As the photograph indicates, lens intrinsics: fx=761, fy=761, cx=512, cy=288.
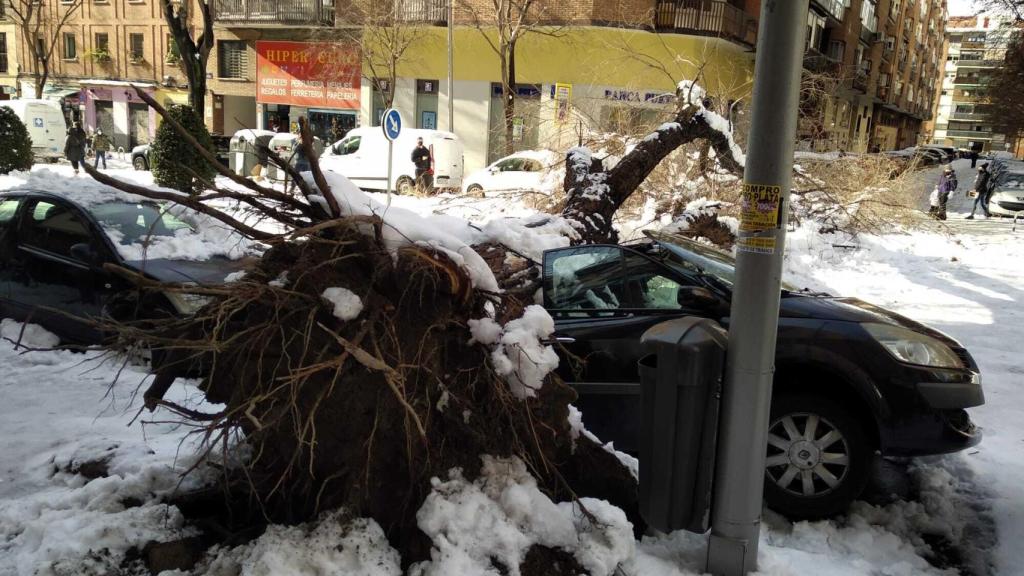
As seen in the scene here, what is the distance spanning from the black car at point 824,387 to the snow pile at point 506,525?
877mm

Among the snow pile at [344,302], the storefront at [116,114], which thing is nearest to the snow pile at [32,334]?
the snow pile at [344,302]

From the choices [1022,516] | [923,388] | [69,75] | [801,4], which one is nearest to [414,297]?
[801,4]

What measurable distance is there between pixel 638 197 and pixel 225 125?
1204 inches

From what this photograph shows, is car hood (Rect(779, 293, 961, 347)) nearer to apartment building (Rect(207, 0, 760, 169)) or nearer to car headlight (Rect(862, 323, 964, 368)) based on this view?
car headlight (Rect(862, 323, 964, 368))

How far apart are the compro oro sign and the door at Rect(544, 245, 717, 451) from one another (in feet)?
98.5

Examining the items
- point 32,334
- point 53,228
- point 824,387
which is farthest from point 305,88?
point 824,387

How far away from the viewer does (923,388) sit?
411 centimetres

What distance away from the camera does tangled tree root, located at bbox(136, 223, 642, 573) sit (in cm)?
286

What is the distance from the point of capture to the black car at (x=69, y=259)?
265 inches

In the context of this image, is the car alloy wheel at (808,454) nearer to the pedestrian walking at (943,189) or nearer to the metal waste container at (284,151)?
the metal waste container at (284,151)

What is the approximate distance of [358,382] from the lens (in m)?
2.93

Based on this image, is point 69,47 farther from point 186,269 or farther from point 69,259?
point 186,269

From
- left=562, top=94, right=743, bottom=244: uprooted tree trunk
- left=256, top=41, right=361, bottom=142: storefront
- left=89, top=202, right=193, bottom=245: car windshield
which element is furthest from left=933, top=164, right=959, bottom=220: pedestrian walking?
left=256, top=41, right=361, bottom=142: storefront

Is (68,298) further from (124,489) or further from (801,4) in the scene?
(801,4)
